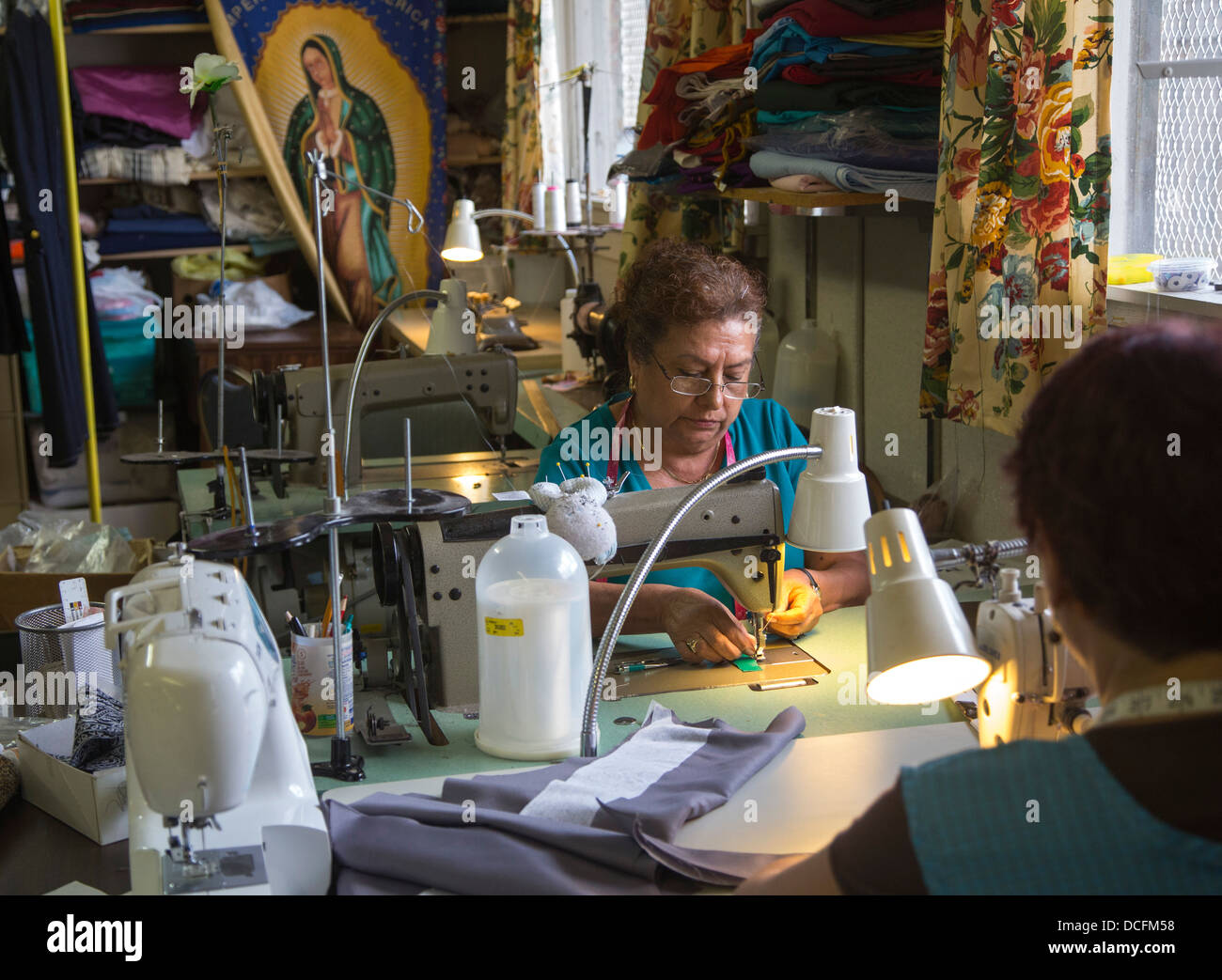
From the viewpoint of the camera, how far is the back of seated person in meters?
0.75

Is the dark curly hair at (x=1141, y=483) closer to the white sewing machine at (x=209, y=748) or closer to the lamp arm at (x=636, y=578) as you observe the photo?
Answer: the lamp arm at (x=636, y=578)

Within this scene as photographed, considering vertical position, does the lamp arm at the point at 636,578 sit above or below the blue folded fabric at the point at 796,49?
below

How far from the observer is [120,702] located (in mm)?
1457

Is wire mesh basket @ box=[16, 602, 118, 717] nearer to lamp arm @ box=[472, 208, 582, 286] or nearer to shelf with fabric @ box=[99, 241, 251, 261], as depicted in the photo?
lamp arm @ box=[472, 208, 582, 286]

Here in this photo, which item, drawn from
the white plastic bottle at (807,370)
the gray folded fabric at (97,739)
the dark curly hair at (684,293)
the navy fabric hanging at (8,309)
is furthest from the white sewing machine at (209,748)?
the navy fabric hanging at (8,309)

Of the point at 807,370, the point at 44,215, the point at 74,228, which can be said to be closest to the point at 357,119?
the point at 44,215

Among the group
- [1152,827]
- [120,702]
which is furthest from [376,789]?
[1152,827]

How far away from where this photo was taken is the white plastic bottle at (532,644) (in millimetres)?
1433

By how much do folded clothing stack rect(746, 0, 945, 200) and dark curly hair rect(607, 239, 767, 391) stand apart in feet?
0.74

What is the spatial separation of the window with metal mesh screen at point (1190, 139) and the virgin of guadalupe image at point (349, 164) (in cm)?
386

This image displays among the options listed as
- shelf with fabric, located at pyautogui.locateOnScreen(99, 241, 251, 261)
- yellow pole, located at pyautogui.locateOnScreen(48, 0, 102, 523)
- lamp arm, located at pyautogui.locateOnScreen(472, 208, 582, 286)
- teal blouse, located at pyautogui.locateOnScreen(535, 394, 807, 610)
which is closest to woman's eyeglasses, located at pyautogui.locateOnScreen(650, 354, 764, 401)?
teal blouse, located at pyautogui.locateOnScreen(535, 394, 807, 610)

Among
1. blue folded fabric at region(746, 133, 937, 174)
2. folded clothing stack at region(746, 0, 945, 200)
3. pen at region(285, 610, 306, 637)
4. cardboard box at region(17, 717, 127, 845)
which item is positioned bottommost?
cardboard box at region(17, 717, 127, 845)
